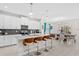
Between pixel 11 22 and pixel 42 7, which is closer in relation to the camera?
pixel 42 7

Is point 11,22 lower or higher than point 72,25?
higher

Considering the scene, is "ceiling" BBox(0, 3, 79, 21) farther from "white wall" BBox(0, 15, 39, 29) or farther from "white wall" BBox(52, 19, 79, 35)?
"white wall" BBox(52, 19, 79, 35)

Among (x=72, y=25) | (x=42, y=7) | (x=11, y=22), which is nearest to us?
(x=42, y=7)

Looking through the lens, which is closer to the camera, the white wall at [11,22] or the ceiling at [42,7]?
the ceiling at [42,7]

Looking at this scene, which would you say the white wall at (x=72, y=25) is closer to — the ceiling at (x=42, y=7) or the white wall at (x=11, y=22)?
the ceiling at (x=42, y=7)

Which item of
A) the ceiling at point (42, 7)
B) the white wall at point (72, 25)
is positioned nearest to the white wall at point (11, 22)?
the ceiling at point (42, 7)

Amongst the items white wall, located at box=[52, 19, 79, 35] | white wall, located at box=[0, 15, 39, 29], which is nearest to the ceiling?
white wall, located at box=[0, 15, 39, 29]

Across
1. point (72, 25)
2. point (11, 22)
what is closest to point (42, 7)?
point (11, 22)

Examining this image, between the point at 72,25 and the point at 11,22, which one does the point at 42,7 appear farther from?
the point at 72,25

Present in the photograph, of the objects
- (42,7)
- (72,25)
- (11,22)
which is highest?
(42,7)

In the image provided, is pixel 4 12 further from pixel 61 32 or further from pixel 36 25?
pixel 61 32

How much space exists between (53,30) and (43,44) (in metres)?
5.78

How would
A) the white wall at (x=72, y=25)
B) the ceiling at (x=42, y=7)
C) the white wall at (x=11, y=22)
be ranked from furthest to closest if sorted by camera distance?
the white wall at (x=72, y=25), the white wall at (x=11, y=22), the ceiling at (x=42, y=7)

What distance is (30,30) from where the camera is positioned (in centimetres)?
1101
